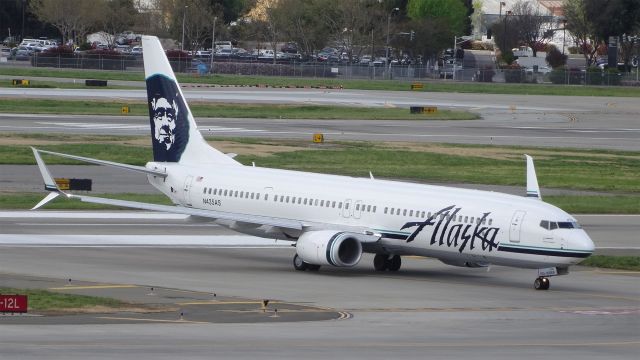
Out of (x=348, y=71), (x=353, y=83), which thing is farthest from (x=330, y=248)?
(x=348, y=71)

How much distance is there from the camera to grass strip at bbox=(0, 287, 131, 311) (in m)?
32.0

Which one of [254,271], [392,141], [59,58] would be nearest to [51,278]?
[254,271]

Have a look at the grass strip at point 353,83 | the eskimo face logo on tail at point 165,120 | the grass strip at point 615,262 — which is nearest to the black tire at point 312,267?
the eskimo face logo on tail at point 165,120

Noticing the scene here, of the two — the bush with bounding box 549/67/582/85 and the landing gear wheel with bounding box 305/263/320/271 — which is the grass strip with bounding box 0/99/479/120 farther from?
the landing gear wheel with bounding box 305/263/320/271

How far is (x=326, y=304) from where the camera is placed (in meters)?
34.8

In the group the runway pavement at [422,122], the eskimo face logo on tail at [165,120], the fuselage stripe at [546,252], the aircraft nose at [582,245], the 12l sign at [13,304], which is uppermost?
the eskimo face logo on tail at [165,120]

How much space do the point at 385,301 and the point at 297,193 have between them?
889 cm

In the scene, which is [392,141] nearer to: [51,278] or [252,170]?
[252,170]

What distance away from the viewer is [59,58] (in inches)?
6683

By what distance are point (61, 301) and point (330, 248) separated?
1048 centimetres

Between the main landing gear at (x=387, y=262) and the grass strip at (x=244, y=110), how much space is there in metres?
61.9

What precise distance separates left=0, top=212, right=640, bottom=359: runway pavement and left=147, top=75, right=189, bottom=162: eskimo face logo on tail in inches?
142

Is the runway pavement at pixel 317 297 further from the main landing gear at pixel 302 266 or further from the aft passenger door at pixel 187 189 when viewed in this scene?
the aft passenger door at pixel 187 189

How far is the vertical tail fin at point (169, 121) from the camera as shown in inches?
1875
